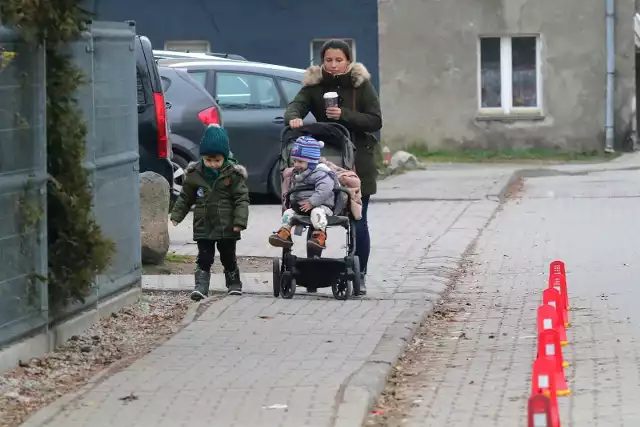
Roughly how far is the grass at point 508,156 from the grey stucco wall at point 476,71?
0.17 m

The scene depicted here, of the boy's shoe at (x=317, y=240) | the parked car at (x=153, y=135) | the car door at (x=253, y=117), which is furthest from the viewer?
the car door at (x=253, y=117)

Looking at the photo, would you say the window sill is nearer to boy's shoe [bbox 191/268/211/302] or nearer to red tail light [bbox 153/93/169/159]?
red tail light [bbox 153/93/169/159]

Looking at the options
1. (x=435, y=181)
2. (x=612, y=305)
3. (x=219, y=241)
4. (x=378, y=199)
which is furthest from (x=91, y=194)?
(x=435, y=181)

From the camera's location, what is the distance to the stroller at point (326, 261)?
9664mm

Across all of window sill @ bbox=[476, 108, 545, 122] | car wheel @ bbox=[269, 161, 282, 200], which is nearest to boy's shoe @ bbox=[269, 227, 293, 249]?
car wheel @ bbox=[269, 161, 282, 200]

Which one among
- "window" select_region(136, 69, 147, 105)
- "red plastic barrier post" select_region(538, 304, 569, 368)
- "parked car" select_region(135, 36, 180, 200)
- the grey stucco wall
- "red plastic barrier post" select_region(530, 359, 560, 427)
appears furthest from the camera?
the grey stucco wall

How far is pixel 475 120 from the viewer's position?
29.9m

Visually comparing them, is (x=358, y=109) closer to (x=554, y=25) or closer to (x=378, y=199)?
(x=378, y=199)

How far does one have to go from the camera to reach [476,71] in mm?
29797

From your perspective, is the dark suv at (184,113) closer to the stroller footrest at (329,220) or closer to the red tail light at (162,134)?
the red tail light at (162,134)

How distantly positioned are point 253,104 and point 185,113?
155 centimetres

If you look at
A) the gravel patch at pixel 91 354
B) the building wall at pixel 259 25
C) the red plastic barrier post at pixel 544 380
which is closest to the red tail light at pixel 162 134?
the gravel patch at pixel 91 354

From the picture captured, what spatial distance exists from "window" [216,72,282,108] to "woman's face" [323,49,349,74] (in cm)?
721

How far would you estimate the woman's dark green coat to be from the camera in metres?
9.99
